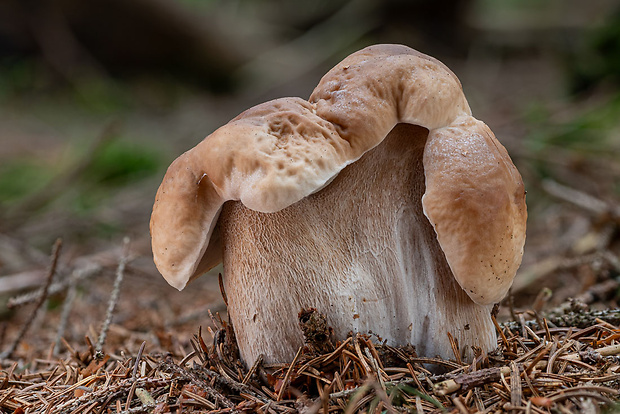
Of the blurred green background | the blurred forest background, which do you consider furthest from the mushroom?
the blurred green background

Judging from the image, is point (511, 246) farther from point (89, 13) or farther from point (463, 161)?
point (89, 13)

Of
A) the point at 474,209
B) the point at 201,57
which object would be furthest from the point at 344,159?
the point at 201,57

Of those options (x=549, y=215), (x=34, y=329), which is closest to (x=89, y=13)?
(x=34, y=329)

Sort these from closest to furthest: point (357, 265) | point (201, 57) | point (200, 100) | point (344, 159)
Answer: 1. point (344, 159)
2. point (357, 265)
3. point (201, 57)
4. point (200, 100)

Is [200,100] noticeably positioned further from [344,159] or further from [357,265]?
[344,159]

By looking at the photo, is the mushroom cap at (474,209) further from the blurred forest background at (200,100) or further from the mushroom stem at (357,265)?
the blurred forest background at (200,100)
